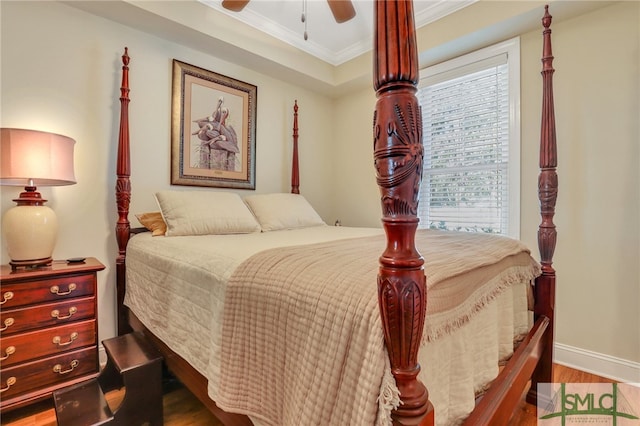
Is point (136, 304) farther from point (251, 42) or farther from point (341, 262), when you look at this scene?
point (251, 42)

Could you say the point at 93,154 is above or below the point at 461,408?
above

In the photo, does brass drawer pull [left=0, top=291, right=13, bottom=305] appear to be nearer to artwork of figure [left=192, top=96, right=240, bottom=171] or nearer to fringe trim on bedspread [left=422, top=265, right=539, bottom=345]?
artwork of figure [left=192, top=96, right=240, bottom=171]

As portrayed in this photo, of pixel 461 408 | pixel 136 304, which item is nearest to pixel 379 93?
pixel 461 408

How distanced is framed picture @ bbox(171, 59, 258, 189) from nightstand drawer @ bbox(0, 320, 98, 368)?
1.15 m

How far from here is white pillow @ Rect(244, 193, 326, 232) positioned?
2389 mm

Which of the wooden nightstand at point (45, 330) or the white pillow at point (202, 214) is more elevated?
the white pillow at point (202, 214)

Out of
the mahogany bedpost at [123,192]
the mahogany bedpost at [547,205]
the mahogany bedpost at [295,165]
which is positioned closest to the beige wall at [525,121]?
the mahogany bedpost at [123,192]

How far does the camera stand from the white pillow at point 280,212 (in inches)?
94.0

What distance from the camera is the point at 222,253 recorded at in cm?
126

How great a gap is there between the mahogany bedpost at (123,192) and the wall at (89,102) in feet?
0.51

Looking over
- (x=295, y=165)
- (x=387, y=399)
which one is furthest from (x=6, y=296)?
(x=295, y=165)

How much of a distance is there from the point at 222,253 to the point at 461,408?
981mm

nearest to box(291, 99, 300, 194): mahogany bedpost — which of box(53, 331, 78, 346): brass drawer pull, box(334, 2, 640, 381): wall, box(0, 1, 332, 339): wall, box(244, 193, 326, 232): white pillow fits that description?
box(244, 193, 326, 232): white pillow

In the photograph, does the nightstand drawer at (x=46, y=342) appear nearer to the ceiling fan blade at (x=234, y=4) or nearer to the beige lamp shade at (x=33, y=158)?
the beige lamp shade at (x=33, y=158)
